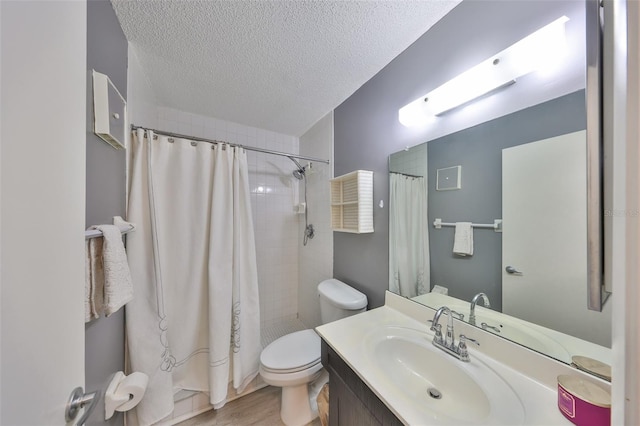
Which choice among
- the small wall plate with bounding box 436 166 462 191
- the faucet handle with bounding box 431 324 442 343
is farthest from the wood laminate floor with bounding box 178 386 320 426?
the small wall plate with bounding box 436 166 462 191

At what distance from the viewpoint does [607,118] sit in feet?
1.36

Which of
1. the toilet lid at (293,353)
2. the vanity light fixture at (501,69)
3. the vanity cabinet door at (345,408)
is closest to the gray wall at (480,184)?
the vanity light fixture at (501,69)

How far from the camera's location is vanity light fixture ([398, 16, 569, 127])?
2.20 ft

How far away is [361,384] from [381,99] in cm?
151

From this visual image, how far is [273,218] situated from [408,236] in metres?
1.55

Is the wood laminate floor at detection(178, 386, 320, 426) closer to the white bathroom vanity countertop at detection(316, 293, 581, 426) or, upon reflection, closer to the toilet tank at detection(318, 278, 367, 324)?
the toilet tank at detection(318, 278, 367, 324)

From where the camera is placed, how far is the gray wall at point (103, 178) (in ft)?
2.53

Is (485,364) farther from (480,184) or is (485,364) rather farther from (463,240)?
(480,184)

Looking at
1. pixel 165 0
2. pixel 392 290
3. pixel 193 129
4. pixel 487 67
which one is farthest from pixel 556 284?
pixel 193 129

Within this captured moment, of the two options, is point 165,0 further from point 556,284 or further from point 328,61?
point 556,284

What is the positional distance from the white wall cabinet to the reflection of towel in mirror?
530mm

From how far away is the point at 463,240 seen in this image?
36.6 inches

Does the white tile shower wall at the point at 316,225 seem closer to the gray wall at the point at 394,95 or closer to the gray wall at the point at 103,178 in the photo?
the gray wall at the point at 394,95

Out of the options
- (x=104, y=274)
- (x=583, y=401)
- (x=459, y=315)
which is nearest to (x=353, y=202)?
(x=459, y=315)
